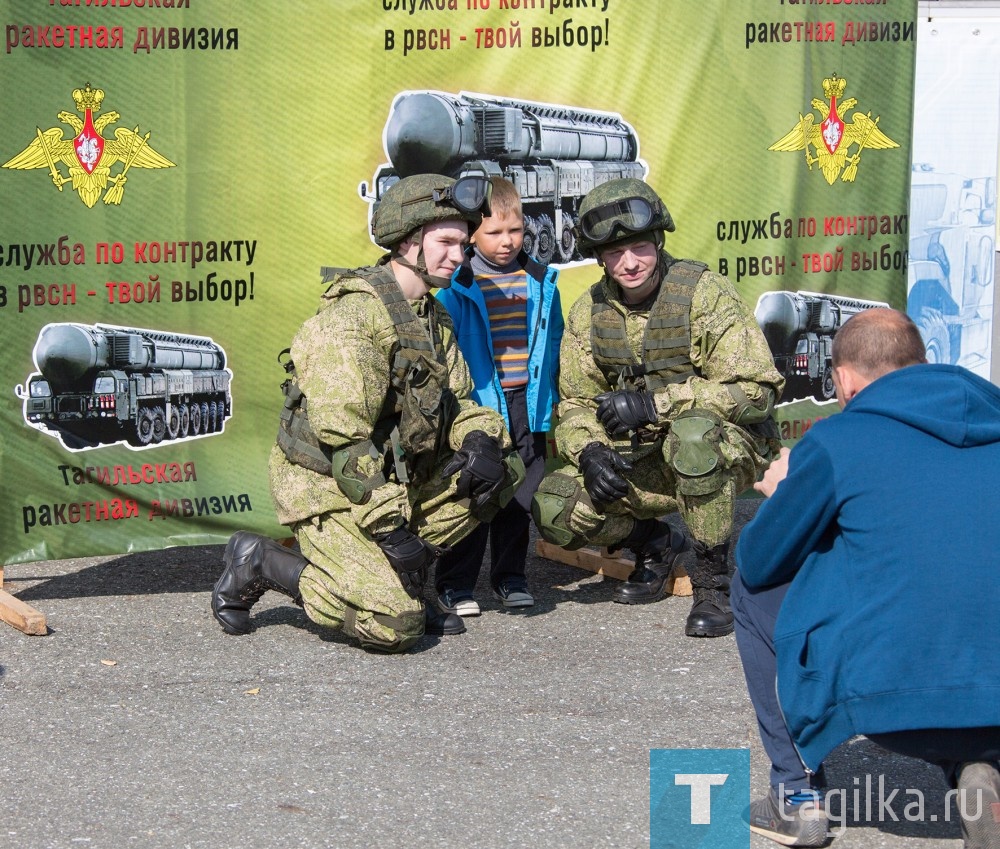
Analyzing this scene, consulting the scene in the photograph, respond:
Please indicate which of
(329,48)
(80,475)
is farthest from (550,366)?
(80,475)

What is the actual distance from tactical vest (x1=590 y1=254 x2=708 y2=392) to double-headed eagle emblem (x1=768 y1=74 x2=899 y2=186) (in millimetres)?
975

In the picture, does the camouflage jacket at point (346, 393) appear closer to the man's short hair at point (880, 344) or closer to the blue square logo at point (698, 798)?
the blue square logo at point (698, 798)

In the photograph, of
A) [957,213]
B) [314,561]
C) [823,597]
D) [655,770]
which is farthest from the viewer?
[957,213]

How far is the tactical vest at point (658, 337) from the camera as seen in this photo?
5.48m

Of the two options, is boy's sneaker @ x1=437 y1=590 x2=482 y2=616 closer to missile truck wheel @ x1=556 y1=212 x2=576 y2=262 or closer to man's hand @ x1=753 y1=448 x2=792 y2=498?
missile truck wheel @ x1=556 y1=212 x2=576 y2=262

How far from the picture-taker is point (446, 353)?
17.9 ft

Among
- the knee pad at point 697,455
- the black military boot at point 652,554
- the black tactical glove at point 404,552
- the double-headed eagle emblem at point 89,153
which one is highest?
the double-headed eagle emblem at point 89,153

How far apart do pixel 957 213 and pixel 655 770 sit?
3.70m

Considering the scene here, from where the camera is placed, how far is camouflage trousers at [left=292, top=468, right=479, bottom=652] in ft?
16.6

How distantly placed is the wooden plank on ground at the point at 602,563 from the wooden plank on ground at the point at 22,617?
2.30 m

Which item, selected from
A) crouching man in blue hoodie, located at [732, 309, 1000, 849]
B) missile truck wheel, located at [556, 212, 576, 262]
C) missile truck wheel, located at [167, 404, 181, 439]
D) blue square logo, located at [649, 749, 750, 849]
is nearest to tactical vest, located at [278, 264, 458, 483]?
missile truck wheel, located at [167, 404, 181, 439]

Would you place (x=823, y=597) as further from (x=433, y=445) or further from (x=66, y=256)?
(x=66, y=256)

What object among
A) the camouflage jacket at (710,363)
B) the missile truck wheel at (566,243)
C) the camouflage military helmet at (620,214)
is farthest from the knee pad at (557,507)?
the missile truck wheel at (566,243)

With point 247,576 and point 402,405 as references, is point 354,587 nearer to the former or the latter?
point 247,576
